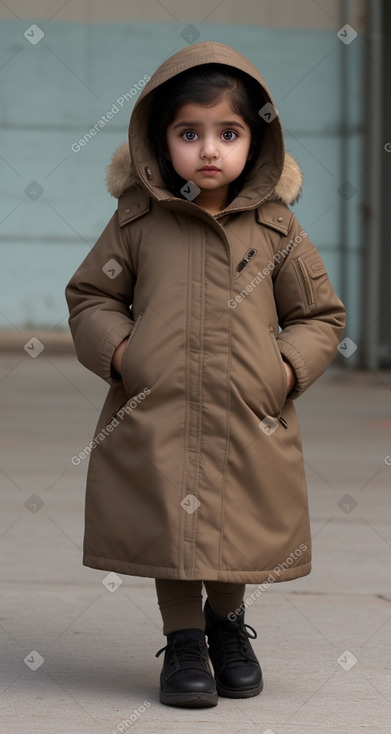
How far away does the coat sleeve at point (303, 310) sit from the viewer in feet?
9.84

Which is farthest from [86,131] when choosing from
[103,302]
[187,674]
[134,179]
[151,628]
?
[187,674]

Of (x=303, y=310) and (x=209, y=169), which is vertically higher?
(x=209, y=169)

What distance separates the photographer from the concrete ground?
2.87m

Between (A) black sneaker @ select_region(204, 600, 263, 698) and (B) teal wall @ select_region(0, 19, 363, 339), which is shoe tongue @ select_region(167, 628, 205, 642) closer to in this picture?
(A) black sneaker @ select_region(204, 600, 263, 698)

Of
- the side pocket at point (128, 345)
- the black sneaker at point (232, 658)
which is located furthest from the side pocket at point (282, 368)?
the black sneaker at point (232, 658)

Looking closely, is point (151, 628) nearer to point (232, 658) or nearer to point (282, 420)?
point (232, 658)

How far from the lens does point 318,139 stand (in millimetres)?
13523

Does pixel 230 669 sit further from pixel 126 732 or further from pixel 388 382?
pixel 388 382

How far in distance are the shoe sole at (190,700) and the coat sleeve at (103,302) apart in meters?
0.75

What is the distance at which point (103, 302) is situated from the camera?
3.06m

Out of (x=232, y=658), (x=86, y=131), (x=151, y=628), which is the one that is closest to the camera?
(x=232, y=658)

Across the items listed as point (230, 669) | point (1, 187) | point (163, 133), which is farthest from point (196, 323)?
point (1, 187)

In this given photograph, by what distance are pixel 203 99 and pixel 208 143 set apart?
11 cm

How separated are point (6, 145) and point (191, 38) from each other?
7.78 feet
